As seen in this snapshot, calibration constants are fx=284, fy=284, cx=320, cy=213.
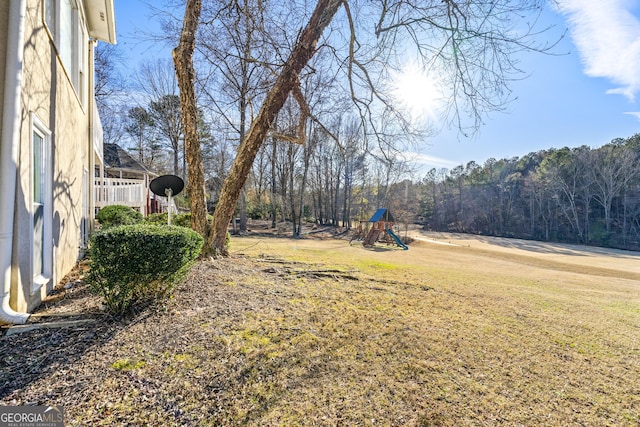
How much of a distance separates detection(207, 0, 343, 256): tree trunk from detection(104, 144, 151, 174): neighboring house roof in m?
10.9

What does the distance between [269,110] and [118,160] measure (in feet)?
42.1

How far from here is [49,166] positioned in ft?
11.4

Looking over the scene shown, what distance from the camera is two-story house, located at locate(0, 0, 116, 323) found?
2.36 m

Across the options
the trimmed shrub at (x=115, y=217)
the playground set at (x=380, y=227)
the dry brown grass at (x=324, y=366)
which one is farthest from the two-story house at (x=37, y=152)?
the playground set at (x=380, y=227)

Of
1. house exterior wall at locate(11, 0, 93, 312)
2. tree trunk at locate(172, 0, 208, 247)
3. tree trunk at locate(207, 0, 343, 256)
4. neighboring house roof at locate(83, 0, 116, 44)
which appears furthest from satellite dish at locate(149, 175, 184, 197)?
neighboring house roof at locate(83, 0, 116, 44)

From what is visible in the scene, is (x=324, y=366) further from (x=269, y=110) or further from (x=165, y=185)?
(x=165, y=185)

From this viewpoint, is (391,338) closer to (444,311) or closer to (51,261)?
(444,311)

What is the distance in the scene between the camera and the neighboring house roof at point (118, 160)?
13970 millimetres

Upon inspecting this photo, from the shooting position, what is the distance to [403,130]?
20.0 ft

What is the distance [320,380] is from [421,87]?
563 cm

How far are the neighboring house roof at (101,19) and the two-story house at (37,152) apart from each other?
0.71m

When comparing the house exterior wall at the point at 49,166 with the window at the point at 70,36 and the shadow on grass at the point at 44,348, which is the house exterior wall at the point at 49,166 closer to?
the window at the point at 70,36

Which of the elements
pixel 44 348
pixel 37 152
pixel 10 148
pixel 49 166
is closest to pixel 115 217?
pixel 49 166

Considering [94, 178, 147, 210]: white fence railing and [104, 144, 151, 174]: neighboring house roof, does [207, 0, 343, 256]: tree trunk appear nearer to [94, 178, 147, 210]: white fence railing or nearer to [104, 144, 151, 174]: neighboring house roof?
[94, 178, 147, 210]: white fence railing
